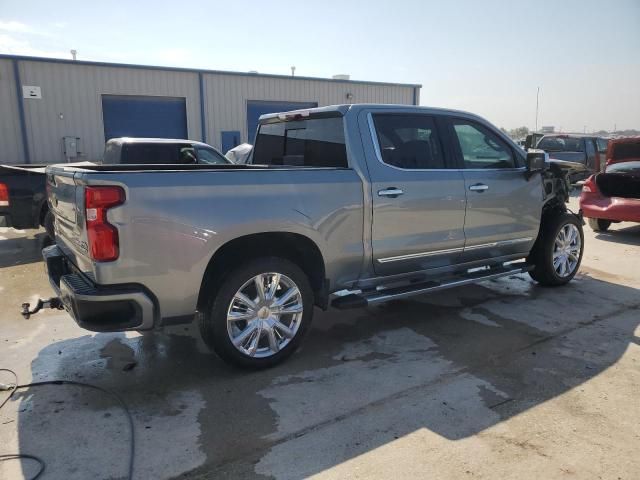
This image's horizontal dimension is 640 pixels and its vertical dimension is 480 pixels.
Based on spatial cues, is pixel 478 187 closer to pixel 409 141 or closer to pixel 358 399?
pixel 409 141

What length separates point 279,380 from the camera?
3.66 m

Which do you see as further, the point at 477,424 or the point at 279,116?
the point at 279,116

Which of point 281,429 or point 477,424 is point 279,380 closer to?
point 281,429

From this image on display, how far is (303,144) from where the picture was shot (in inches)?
187

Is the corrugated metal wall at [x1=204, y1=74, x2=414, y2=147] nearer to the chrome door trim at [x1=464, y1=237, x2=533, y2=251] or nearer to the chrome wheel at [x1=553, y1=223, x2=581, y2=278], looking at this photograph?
the chrome wheel at [x1=553, y1=223, x2=581, y2=278]

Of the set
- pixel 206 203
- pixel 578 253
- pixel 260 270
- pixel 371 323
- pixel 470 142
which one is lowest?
pixel 371 323

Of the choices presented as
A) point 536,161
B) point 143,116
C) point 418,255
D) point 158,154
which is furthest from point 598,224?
point 143,116

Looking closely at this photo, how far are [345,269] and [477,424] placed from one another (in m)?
1.57

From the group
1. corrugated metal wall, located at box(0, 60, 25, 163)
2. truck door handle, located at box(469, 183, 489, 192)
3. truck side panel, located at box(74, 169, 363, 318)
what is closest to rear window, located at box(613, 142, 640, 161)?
truck door handle, located at box(469, 183, 489, 192)

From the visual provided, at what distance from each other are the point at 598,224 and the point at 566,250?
171 inches

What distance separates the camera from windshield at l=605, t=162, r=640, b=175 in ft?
28.8

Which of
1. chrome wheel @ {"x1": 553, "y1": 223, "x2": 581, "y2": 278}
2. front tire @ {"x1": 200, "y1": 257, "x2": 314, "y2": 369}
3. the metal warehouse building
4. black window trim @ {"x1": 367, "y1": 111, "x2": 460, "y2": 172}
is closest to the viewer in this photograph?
front tire @ {"x1": 200, "y1": 257, "x2": 314, "y2": 369}

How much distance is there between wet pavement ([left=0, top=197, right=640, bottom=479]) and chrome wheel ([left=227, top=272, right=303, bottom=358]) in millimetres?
218

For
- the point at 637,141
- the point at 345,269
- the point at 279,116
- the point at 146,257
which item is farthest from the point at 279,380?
the point at 637,141
